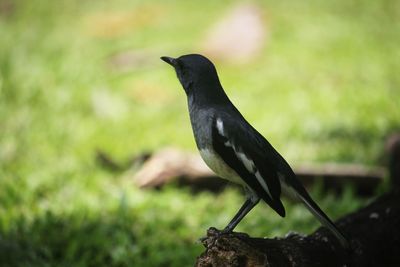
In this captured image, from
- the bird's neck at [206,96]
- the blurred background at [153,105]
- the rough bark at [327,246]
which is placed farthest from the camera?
the blurred background at [153,105]

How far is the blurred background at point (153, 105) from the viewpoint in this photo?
4.82 meters

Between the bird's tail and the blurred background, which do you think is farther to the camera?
the blurred background

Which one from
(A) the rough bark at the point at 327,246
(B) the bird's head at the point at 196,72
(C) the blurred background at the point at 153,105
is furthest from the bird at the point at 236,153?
(C) the blurred background at the point at 153,105

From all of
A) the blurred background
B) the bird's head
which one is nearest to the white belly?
the bird's head

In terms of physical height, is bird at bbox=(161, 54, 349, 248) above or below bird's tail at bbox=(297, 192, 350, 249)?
above

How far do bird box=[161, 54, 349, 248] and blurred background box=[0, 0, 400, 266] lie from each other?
137 cm

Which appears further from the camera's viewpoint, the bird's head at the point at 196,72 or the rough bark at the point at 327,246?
the bird's head at the point at 196,72

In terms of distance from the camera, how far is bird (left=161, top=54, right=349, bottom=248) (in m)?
3.11

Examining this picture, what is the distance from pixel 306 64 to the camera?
10555 millimetres

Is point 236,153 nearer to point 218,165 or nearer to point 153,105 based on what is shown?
point 218,165

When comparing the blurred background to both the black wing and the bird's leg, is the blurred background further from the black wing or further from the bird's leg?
the black wing

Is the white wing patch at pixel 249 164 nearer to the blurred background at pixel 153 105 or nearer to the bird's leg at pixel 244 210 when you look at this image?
the bird's leg at pixel 244 210

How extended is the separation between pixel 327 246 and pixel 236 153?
73 centimetres

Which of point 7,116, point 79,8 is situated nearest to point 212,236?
point 7,116
